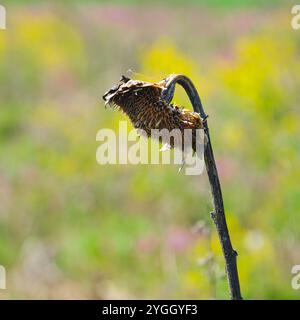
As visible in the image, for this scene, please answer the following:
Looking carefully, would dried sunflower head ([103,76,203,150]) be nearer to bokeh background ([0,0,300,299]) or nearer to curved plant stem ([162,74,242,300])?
curved plant stem ([162,74,242,300])

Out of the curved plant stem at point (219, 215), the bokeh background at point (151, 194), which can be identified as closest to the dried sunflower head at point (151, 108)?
the curved plant stem at point (219, 215)

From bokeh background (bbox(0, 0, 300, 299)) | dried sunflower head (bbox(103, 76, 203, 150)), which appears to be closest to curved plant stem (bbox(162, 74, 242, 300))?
dried sunflower head (bbox(103, 76, 203, 150))

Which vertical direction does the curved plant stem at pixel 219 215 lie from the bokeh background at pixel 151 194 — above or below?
below

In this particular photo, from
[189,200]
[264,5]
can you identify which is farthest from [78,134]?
[264,5]

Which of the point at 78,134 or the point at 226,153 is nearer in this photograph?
the point at 226,153

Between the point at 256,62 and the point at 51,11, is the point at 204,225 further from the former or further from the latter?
the point at 51,11

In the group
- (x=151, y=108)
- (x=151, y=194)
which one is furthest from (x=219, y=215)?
(x=151, y=194)

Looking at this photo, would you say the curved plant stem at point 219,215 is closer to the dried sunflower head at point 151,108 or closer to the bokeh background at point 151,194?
the dried sunflower head at point 151,108

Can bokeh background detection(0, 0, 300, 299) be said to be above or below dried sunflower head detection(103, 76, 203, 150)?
above
